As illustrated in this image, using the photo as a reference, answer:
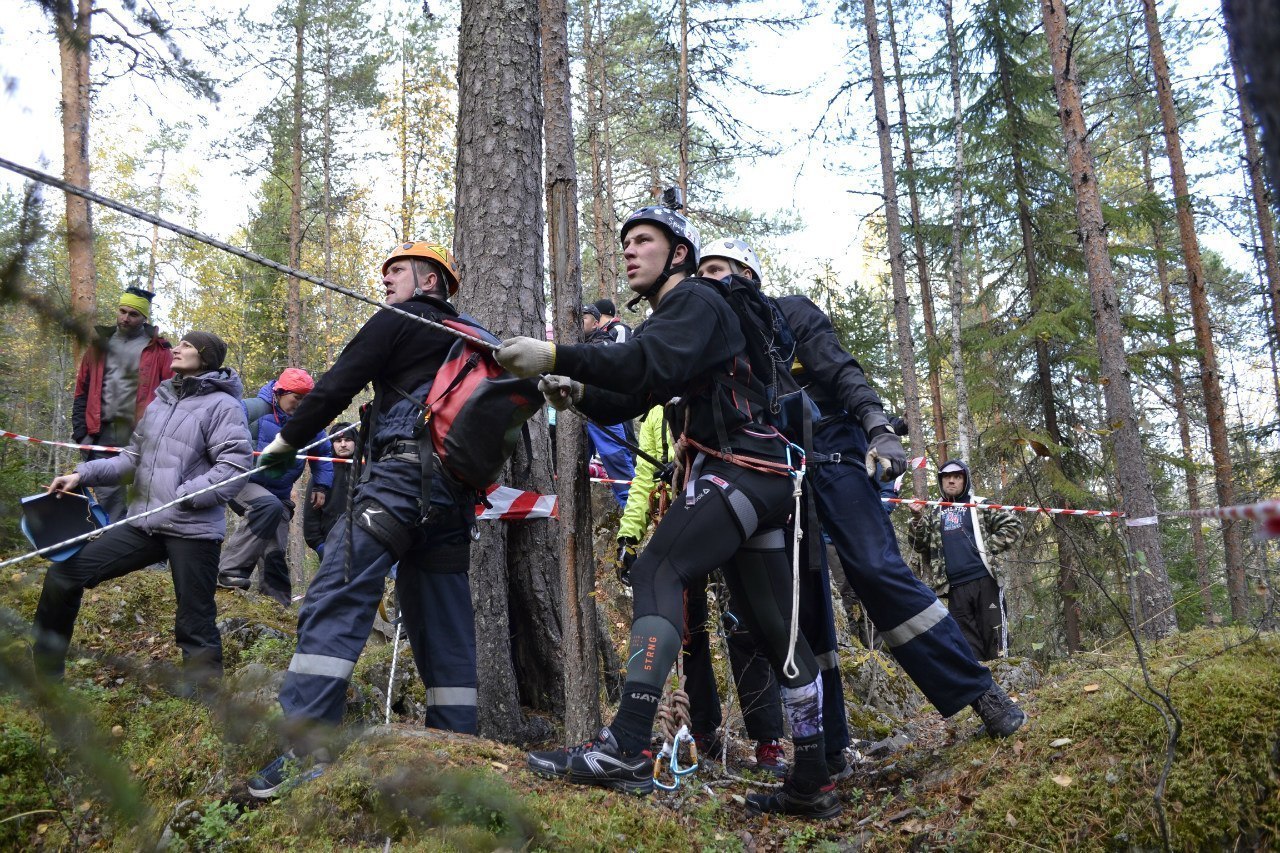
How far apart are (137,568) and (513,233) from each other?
9.81 feet

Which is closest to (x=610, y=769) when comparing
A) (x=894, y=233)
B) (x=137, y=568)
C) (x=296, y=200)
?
(x=137, y=568)

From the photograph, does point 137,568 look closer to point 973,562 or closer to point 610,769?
point 610,769

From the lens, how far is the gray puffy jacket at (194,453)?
15.6 ft

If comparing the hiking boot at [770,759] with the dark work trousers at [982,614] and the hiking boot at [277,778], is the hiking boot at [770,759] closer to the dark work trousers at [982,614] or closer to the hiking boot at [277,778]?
the hiking boot at [277,778]

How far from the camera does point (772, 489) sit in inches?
149

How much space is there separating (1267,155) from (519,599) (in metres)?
4.90

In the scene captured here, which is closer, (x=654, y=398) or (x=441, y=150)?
(x=654, y=398)

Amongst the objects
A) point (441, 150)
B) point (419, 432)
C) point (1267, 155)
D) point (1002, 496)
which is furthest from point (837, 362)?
point (441, 150)

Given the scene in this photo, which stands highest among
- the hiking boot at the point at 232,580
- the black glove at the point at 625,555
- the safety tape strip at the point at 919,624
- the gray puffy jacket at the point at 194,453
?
the gray puffy jacket at the point at 194,453

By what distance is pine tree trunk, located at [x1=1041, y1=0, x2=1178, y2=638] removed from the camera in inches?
340

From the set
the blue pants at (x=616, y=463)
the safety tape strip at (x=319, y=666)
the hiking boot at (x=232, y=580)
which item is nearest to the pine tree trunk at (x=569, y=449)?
the safety tape strip at (x=319, y=666)

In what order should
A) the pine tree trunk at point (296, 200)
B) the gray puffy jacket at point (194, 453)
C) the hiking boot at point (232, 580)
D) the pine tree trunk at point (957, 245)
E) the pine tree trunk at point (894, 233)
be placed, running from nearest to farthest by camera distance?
the gray puffy jacket at point (194, 453) < the hiking boot at point (232, 580) < the pine tree trunk at point (957, 245) < the pine tree trunk at point (894, 233) < the pine tree trunk at point (296, 200)

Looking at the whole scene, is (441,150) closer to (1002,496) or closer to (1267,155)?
(1002,496)

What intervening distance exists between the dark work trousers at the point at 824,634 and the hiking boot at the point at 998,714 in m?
0.84
